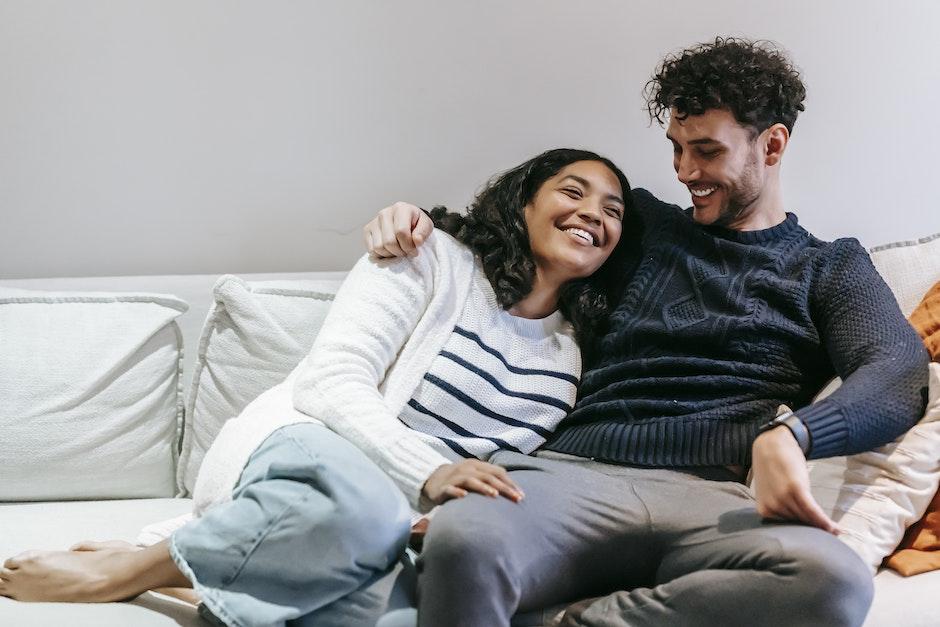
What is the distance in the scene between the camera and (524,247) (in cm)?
180

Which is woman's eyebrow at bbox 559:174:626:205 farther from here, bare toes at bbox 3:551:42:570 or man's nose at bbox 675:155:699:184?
bare toes at bbox 3:551:42:570

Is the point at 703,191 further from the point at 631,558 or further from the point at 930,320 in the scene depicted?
the point at 631,558

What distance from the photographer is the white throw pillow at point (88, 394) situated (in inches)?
73.4

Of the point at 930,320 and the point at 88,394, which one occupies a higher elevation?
the point at 930,320

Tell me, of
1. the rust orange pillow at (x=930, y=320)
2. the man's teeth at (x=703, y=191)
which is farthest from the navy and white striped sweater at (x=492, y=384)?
the rust orange pillow at (x=930, y=320)

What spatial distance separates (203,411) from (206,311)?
23cm

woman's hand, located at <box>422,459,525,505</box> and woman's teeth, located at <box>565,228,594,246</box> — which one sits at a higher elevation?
woman's teeth, located at <box>565,228,594,246</box>

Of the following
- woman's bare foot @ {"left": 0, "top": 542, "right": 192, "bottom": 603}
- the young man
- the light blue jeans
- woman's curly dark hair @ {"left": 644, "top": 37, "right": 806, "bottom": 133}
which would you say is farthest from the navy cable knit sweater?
woman's bare foot @ {"left": 0, "top": 542, "right": 192, "bottom": 603}

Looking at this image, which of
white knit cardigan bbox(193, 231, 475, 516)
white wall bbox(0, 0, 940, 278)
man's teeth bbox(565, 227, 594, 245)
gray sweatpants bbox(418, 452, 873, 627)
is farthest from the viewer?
white wall bbox(0, 0, 940, 278)

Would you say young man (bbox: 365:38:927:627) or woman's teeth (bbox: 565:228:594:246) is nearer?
young man (bbox: 365:38:927:627)

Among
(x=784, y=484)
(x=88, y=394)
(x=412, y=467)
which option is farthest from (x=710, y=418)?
(x=88, y=394)

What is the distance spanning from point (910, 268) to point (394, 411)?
102 centimetres

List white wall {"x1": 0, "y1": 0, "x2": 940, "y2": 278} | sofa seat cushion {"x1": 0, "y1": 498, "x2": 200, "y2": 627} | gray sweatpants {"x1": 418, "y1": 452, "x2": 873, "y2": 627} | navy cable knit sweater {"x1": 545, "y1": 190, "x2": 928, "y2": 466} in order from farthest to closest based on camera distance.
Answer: white wall {"x1": 0, "y1": 0, "x2": 940, "y2": 278}, navy cable knit sweater {"x1": 545, "y1": 190, "x2": 928, "y2": 466}, sofa seat cushion {"x1": 0, "y1": 498, "x2": 200, "y2": 627}, gray sweatpants {"x1": 418, "y1": 452, "x2": 873, "y2": 627}

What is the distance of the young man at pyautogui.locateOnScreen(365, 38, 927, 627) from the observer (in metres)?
1.29
